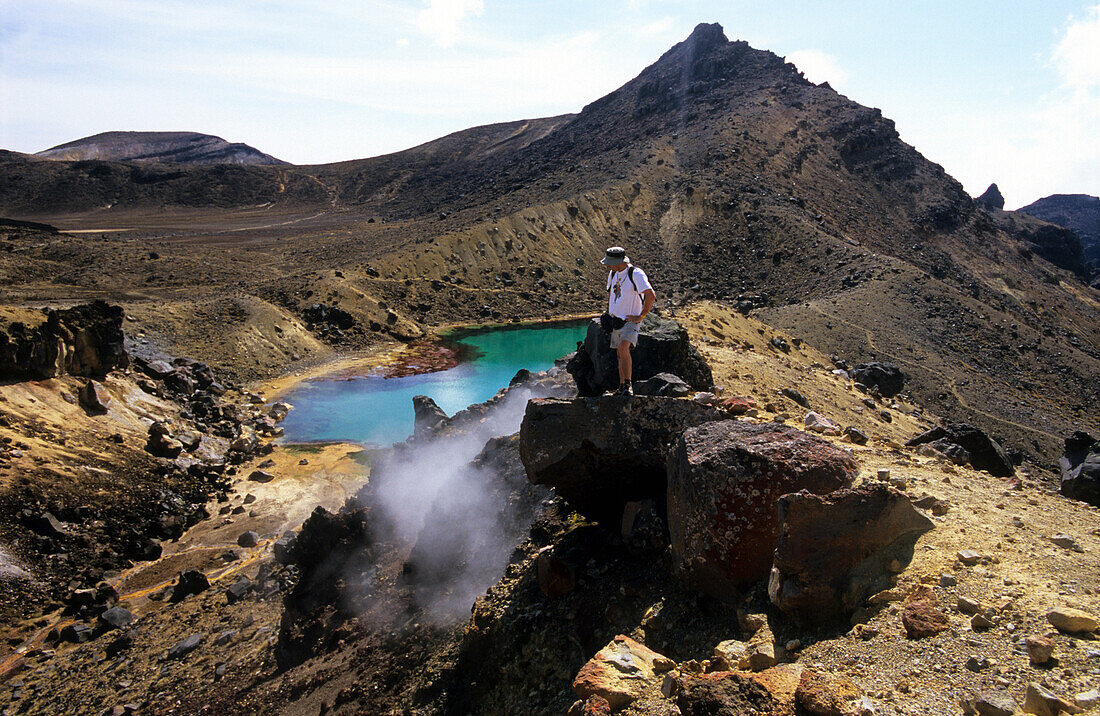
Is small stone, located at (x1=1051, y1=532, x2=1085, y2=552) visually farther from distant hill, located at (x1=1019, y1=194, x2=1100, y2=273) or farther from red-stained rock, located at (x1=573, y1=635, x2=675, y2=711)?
distant hill, located at (x1=1019, y1=194, x2=1100, y2=273)

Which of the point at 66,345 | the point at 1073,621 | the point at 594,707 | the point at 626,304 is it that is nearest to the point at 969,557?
the point at 1073,621

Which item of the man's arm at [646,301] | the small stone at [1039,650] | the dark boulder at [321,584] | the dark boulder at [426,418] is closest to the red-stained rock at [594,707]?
the small stone at [1039,650]

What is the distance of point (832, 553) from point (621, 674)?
75.6 inches

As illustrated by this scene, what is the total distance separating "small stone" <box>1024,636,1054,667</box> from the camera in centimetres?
349

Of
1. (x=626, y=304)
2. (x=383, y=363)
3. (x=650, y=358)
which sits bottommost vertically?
(x=383, y=363)

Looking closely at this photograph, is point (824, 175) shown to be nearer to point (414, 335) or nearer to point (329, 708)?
point (414, 335)

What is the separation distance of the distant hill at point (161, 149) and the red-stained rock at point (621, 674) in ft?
480

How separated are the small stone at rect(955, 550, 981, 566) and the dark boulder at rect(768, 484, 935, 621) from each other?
341 mm

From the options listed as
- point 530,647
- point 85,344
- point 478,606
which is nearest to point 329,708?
point 478,606

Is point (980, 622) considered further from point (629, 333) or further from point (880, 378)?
point (880, 378)

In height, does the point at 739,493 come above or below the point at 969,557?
above

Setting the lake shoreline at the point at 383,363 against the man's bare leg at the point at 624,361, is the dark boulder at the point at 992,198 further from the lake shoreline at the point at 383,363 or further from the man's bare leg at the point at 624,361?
the man's bare leg at the point at 624,361

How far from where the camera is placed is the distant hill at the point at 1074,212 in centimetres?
11544

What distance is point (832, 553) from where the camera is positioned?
468 cm
